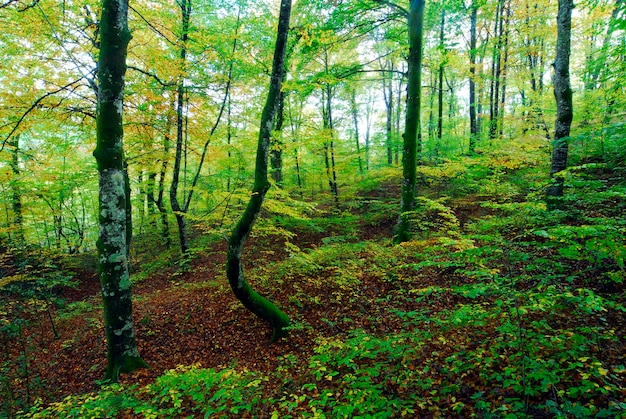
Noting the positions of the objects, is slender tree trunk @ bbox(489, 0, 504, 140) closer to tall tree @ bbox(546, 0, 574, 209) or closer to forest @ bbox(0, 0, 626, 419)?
forest @ bbox(0, 0, 626, 419)

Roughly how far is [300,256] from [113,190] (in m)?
4.57

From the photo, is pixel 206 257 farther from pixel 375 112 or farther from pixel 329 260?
pixel 375 112

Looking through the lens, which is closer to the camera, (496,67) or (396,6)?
(396,6)

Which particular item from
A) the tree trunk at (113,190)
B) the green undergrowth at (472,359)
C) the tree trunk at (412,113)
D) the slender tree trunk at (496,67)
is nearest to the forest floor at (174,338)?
the green undergrowth at (472,359)

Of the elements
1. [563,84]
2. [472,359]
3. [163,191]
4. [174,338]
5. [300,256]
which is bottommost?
[174,338]

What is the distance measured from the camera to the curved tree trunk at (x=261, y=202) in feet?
18.2

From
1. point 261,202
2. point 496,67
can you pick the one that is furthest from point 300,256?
point 496,67

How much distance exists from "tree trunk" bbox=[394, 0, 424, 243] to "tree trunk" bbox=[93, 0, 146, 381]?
6.63 metres

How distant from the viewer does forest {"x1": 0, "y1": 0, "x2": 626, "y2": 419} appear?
130 inches

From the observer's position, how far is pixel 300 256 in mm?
7906

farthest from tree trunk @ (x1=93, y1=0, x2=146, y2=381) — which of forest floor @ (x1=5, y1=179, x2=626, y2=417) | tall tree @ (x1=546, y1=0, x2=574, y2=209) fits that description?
tall tree @ (x1=546, y1=0, x2=574, y2=209)

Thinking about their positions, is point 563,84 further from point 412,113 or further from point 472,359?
point 472,359

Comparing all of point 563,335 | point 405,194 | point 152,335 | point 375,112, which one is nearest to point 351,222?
point 405,194

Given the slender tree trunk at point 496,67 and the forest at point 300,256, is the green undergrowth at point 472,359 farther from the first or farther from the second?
the slender tree trunk at point 496,67
